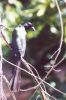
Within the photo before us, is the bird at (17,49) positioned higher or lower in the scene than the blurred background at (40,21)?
higher

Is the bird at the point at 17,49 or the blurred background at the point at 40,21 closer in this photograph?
the bird at the point at 17,49

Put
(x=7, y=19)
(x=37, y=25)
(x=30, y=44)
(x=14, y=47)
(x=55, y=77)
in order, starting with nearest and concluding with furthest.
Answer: (x=14, y=47), (x=7, y=19), (x=37, y=25), (x=55, y=77), (x=30, y=44)

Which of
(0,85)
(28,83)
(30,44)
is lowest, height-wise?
(28,83)

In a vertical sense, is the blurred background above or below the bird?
below

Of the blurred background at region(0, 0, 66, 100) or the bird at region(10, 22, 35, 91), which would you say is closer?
the bird at region(10, 22, 35, 91)

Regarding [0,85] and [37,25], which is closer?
[0,85]

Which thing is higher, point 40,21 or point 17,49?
point 17,49

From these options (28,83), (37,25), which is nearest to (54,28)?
(37,25)

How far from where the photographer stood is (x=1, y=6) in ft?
5.53

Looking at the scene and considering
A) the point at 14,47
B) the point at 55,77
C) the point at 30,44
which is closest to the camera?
the point at 14,47

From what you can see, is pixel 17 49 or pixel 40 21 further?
pixel 40 21

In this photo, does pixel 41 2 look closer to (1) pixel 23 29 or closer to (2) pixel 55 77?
(2) pixel 55 77

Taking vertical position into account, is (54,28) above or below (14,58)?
below

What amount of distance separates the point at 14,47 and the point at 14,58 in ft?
0.07
